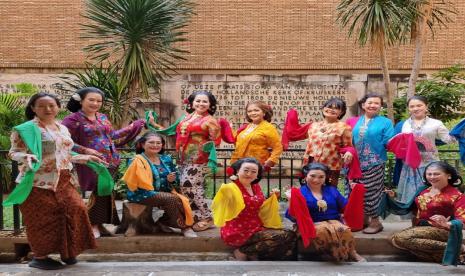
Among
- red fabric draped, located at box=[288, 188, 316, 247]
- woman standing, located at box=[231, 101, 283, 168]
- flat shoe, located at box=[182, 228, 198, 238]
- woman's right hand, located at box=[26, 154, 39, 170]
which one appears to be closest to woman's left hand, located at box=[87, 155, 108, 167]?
woman's right hand, located at box=[26, 154, 39, 170]

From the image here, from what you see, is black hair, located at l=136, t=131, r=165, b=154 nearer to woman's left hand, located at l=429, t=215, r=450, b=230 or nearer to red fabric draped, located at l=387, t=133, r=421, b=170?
red fabric draped, located at l=387, t=133, r=421, b=170

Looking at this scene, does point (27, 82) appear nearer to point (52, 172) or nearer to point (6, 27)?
point (6, 27)

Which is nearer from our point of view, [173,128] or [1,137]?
[173,128]

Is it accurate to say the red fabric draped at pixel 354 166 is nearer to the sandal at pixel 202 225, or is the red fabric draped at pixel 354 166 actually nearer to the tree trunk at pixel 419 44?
the sandal at pixel 202 225

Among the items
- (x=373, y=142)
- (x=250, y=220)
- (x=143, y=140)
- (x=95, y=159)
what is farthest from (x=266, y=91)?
(x=95, y=159)

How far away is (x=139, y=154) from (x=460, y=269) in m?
3.23

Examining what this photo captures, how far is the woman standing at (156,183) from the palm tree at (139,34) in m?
5.30

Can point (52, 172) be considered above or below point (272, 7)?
below

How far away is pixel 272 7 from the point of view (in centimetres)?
1211

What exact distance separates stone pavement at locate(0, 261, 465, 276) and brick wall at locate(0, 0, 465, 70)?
758 centimetres

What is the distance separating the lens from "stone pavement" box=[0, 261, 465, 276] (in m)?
4.66

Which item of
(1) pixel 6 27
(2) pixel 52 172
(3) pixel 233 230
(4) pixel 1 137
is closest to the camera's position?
(2) pixel 52 172

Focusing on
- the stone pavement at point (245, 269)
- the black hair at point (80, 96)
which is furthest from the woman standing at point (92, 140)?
the stone pavement at point (245, 269)

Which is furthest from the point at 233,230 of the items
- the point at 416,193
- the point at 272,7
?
the point at 272,7
